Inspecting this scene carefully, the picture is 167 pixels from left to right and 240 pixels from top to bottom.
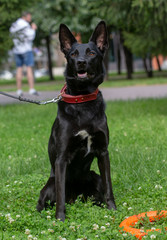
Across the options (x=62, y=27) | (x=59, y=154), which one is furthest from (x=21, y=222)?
(x=62, y=27)

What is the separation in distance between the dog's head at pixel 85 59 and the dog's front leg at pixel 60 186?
727 mm

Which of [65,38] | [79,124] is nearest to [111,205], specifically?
[79,124]

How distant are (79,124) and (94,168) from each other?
1.81 metres

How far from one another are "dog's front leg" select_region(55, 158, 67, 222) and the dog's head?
727 mm

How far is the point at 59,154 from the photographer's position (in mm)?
3736

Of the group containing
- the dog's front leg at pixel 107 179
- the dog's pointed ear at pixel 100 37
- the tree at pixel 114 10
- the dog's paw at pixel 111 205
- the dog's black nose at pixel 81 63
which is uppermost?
the tree at pixel 114 10

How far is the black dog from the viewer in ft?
12.1

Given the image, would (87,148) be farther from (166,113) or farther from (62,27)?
(166,113)

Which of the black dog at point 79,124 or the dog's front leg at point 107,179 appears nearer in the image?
the black dog at point 79,124

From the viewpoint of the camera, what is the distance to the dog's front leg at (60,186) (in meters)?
3.69

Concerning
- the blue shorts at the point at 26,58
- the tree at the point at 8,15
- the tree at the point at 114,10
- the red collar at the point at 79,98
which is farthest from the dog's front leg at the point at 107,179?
the blue shorts at the point at 26,58

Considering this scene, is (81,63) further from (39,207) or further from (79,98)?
(39,207)

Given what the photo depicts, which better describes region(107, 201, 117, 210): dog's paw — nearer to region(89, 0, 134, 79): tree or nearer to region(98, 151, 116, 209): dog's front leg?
region(98, 151, 116, 209): dog's front leg

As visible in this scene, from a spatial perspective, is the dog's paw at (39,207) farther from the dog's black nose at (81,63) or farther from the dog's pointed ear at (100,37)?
the dog's pointed ear at (100,37)
